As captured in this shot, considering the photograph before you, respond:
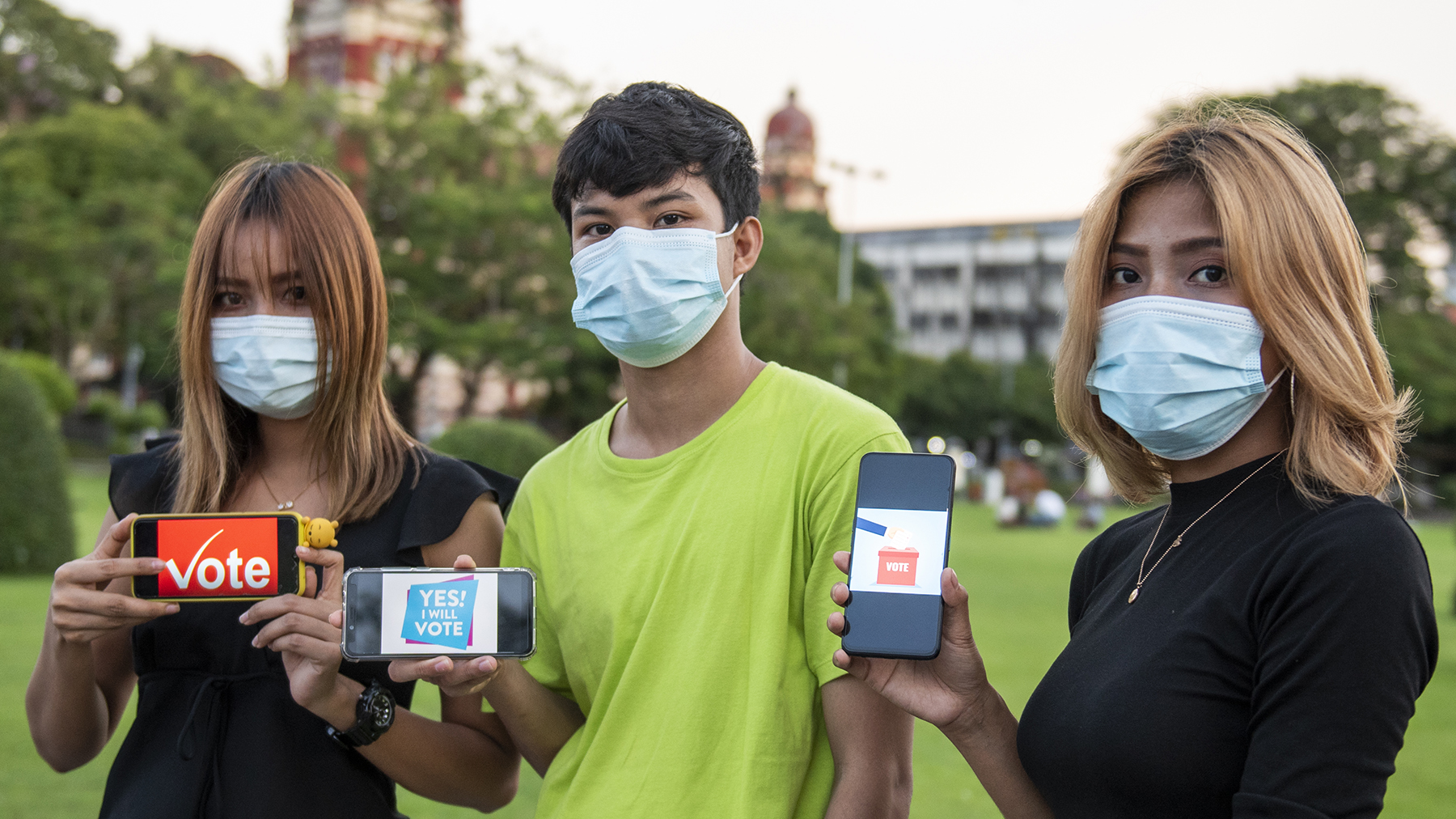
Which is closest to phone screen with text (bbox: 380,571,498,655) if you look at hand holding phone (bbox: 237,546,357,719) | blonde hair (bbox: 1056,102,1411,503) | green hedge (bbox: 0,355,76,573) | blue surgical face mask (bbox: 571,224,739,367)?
hand holding phone (bbox: 237,546,357,719)

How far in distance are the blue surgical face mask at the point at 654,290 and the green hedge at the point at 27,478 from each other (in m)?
11.2

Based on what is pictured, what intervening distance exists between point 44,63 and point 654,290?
4007 centimetres

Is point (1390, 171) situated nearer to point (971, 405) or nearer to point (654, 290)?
point (971, 405)

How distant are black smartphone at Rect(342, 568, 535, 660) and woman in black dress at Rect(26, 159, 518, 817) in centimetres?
22

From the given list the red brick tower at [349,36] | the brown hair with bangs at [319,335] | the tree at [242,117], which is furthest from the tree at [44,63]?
the brown hair with bangs at [319,335]

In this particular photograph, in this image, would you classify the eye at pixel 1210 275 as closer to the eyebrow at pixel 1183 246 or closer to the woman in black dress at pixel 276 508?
the eyebrow at pixel 1183 246

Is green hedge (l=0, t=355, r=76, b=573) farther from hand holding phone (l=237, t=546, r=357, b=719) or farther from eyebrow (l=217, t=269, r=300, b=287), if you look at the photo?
hand holding phone (l=237, t=546, r=357, b=719)

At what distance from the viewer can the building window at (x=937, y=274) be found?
72.4 meters

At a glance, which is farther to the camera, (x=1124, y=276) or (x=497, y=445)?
(x=497, y=445)

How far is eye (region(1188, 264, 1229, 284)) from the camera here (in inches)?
83.7

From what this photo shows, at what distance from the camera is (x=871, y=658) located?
7.32ft

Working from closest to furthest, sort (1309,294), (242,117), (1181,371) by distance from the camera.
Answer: (1309,294)
(1181,371)
(242,117)

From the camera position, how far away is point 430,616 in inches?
88.6

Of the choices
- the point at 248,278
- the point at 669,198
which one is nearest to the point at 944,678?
the point at 669,198
